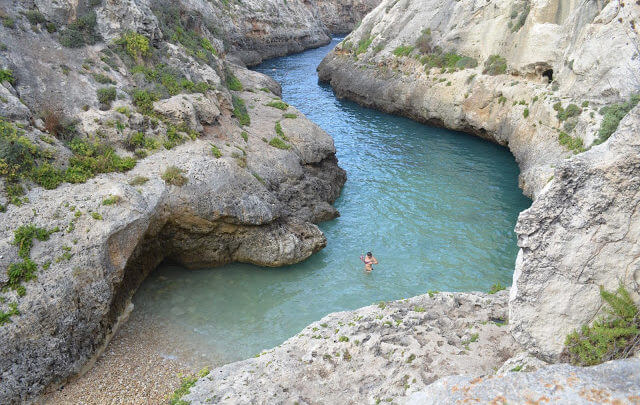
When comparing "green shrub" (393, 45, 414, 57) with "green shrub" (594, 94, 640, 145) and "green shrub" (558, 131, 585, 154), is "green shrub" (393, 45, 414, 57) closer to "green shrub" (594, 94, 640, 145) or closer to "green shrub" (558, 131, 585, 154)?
"green shrub" (558, 131, 585, 154)

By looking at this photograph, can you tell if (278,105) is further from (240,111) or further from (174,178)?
(174,178)

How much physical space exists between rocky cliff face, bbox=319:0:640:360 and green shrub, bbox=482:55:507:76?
89mm

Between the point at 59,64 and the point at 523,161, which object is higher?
the point at 523,161

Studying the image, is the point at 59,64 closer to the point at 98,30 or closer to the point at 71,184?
the point at 98,30

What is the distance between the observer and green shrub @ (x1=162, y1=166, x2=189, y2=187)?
1973 centimetres

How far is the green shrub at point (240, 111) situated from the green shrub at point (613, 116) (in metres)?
21.5

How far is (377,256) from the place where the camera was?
2278 centimetres

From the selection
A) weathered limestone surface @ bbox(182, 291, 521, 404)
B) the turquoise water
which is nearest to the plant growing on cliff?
weathered limestone surface @ bbox(182, 291, 521, 404)

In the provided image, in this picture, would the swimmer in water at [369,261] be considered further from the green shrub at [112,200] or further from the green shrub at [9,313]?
the green shrub at [9,313]

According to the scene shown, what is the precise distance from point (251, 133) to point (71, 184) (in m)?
12.0

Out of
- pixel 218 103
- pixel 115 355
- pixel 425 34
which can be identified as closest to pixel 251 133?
pixel 218 103

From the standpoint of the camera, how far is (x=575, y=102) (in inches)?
1165

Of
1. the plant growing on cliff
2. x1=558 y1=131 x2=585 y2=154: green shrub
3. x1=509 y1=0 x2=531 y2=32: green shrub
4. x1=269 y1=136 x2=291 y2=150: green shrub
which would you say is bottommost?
x1=269 y1=136 x2=291 y2=150: green shrub

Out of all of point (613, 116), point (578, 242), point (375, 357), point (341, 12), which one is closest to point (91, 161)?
point (375, 357)
